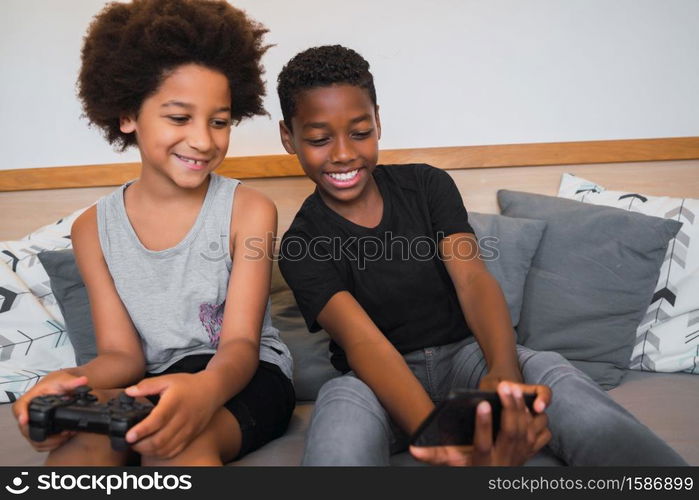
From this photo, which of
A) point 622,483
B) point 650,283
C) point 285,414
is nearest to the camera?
point 622,483

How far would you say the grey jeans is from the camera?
785mm

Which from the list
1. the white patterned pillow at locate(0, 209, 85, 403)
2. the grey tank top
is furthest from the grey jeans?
the white patterned pillow at locate(0, 209, 85, 403)

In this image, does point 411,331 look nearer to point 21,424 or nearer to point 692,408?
point 692,408

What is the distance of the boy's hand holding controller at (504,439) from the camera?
2.43 ft

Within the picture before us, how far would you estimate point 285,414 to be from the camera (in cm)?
104

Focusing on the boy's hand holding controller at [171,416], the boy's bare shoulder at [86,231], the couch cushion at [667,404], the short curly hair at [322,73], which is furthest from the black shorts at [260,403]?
the couch cushion at [667,404]

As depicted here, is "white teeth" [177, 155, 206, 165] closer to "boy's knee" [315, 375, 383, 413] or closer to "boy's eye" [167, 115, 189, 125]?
"boy's eye" [167, 115, 189, 125]

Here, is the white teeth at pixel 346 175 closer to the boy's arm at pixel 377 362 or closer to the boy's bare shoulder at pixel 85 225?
the boy's arm at pixel 377 362

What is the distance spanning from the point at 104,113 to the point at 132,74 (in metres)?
0.11

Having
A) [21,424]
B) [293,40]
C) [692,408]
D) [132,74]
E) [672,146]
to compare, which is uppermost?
[293,40]

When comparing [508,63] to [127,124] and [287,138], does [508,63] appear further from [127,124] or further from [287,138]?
[127,124]

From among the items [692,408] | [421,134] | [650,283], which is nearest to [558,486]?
[692,408]

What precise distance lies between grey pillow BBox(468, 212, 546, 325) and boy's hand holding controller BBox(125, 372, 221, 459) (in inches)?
26.4

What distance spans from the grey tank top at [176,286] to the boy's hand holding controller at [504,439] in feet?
1.31
